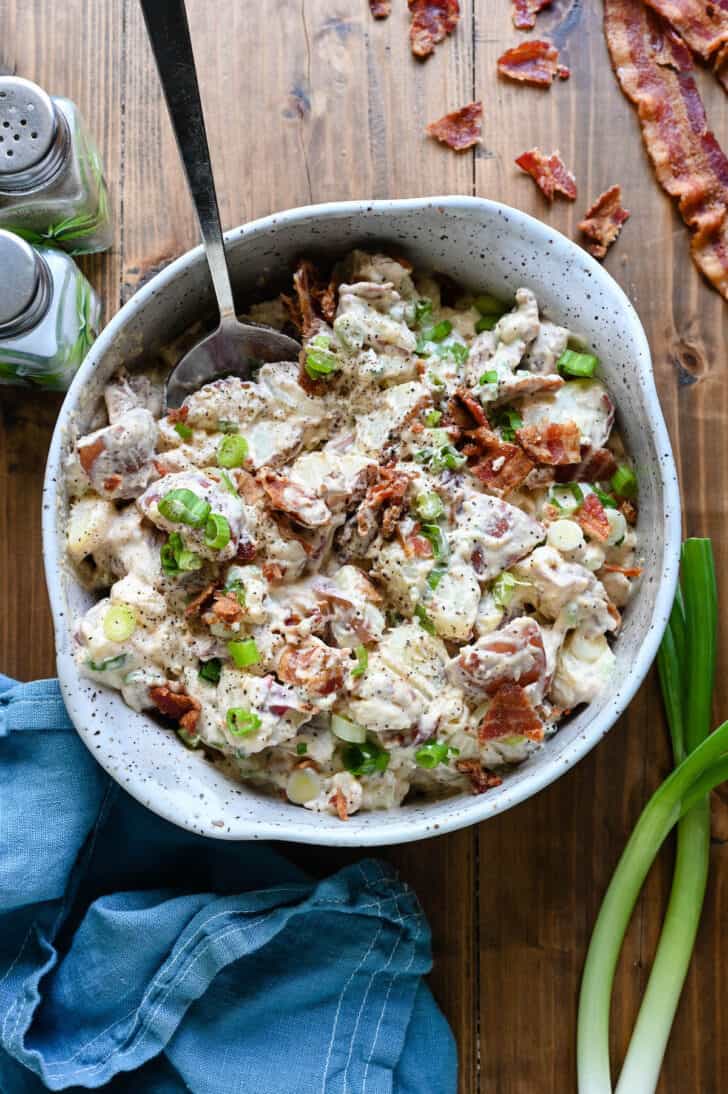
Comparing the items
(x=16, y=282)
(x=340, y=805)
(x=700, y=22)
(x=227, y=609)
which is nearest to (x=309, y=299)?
(x=16, y=282)

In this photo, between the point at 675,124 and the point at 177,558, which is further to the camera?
the point at 675,124

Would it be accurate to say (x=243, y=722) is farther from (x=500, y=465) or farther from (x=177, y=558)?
(x=500, y=465)

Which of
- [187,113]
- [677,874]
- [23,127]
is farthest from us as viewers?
[677,874]

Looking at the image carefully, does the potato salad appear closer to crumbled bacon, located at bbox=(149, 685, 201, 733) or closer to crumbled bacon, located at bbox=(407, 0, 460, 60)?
crumbled bacon, located at bbox=(149, 685, 201, 733)

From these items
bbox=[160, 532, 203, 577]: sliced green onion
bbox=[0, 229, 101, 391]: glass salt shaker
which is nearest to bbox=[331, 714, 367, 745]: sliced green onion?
bbox=[160, 532, 203, 577]: sliced green onion

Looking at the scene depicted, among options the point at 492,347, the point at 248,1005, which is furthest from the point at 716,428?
the point at 248,1005

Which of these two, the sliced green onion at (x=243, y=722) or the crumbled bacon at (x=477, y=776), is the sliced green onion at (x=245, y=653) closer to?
the sliced green onion at (x=243, y=722)
